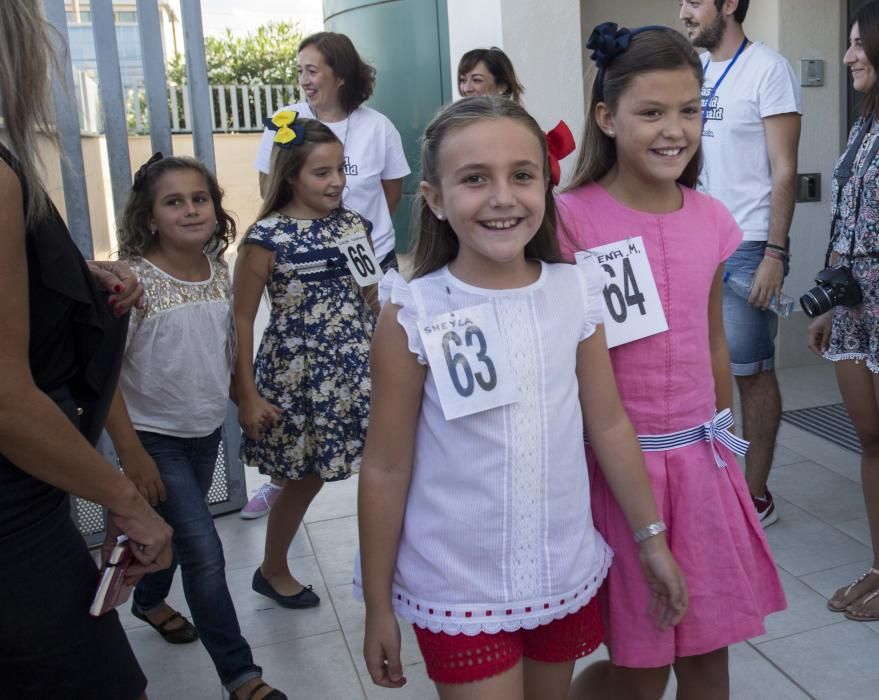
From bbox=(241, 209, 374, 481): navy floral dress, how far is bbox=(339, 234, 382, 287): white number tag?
0.06 meters

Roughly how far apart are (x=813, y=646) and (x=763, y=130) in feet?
6.25

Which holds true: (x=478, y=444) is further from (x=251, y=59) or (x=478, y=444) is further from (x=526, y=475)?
(x=251, y=59)

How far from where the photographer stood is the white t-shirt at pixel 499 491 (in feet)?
5.61

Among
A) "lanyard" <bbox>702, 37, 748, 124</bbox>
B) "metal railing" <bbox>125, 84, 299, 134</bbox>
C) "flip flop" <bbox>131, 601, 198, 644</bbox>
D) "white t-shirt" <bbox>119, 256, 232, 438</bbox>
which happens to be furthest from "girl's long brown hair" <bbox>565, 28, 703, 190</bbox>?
"metal railing" <bbox>125, 84, 299, 134</bbox>

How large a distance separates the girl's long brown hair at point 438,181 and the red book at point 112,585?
29.3 inches

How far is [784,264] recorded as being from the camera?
364 centimetres

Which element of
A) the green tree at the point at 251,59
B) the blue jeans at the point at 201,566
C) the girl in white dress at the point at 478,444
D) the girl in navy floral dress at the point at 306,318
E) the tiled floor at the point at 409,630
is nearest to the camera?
the girl in white dress at the point at 478,444

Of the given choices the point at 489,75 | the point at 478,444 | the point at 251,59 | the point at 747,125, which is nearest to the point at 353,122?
the point at 489,75

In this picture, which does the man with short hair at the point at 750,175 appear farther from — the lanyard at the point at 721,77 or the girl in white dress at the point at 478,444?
the girl in white dress at the point at 478,444

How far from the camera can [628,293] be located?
196 cm

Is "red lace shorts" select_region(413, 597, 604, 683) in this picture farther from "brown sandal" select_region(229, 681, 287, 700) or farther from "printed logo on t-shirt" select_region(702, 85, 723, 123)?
"printed logo on t-shirt" select_region(702, 85, 723, 123)

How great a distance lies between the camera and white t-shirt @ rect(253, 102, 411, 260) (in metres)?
4.35

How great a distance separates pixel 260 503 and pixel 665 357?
99.8 inches

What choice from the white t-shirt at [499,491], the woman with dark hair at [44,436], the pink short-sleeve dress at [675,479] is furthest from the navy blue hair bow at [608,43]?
the woman with dark hair at [44,436]
